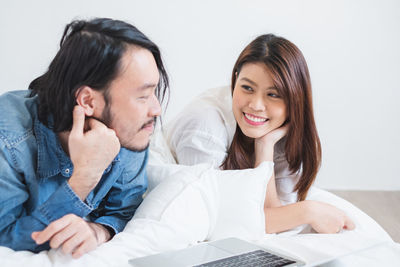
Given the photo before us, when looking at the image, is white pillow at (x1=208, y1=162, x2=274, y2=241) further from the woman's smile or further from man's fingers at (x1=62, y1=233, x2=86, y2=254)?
man's fingers at (x1=62, y1=233, x2=86, y2=254)

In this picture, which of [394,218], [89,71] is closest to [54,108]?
[89,71]

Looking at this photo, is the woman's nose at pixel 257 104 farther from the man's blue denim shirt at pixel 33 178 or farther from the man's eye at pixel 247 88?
the man's blue denim shirt at pixel 33 178

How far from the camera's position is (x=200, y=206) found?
1295 mm

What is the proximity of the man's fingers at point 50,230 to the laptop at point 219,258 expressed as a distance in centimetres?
17

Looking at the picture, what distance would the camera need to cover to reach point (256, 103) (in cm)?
175

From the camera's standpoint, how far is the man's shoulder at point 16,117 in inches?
42.6

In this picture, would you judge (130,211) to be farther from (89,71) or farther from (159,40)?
(159,40)

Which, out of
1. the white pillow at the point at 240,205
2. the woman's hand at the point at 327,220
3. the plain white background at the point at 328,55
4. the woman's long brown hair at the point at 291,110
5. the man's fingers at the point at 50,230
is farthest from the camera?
the plain white background at the point at 328,55

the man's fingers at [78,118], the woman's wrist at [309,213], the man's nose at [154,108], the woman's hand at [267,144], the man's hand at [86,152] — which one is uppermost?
the man's nose at [154,108]

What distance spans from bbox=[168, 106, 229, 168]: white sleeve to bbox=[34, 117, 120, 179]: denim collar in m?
0.72

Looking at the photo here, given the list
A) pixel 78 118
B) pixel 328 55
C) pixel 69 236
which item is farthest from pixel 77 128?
pixel 328 55

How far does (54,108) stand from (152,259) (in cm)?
46

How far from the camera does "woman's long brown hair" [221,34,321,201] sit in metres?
1.73

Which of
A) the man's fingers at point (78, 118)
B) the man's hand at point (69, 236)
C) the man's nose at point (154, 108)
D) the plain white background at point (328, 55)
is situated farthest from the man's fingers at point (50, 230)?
the plain white background at point (328, 55)
